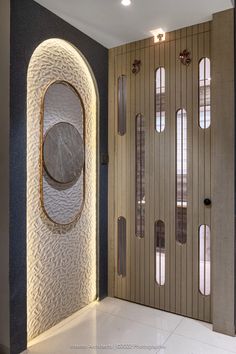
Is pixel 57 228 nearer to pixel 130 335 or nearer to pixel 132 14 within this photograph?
pixel 130 335

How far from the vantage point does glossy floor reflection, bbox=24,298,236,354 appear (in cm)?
Result: 214

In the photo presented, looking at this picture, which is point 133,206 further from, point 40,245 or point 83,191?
point 40,245

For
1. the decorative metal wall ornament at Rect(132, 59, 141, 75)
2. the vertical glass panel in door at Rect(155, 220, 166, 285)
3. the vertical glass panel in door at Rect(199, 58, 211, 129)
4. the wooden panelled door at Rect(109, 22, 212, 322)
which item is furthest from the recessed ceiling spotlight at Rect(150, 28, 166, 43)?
the vertical glass panel in door at Rect(155, 220, 166, 285)

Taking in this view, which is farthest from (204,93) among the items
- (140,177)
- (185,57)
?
(140,177)

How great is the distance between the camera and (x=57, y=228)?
2500mm

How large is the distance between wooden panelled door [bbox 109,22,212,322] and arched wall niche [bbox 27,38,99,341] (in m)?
0.27

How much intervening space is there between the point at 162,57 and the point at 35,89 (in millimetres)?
1247

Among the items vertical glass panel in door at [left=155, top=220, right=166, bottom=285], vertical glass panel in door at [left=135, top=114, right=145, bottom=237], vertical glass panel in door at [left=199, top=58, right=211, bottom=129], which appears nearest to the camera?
vertical glass panel in door at [left=199, top=58, right=211, bottom=129]

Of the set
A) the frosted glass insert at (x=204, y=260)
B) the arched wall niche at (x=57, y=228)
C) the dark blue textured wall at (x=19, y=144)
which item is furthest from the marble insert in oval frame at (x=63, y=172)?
the frosted glass insert at (x=204, y=260)

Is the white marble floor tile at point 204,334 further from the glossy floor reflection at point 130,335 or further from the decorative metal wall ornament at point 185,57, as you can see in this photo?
the decorative metal wall ornament at point 185,57

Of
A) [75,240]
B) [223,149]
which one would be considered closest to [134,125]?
[223,149]

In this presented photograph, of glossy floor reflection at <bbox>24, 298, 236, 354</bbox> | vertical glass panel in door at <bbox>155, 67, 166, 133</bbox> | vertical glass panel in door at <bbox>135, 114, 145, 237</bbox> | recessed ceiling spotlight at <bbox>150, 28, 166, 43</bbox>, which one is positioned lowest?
glossy floor reflection at <bbox>24, 298, 236, 354</bbox>

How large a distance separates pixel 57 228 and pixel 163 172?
Result: 1108 mm

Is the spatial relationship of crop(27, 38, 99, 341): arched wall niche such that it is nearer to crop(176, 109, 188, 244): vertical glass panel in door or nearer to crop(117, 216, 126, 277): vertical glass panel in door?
crop(117, 216, 126, 277): vertical glass panel in door
